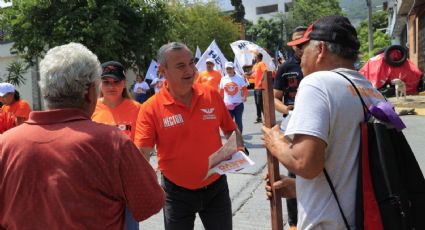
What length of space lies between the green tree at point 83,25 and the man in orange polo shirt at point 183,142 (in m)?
12.4

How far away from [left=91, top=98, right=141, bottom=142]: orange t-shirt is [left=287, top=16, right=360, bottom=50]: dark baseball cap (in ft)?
7.67

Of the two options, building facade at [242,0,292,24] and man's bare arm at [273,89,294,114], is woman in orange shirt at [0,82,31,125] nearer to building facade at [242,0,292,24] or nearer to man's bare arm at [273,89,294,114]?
man's bare arm at [273,89,294,114]

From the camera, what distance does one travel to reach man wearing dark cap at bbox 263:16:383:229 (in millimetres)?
1947

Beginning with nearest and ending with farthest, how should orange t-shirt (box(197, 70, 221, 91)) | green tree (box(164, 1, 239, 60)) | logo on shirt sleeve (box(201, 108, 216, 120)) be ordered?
logo on shirt sleeve (box(201, 108, 216, 120)) → orange t-shirt (box(197, 70, 221, 91)) → green tree (box(164, 1, 239, 60))

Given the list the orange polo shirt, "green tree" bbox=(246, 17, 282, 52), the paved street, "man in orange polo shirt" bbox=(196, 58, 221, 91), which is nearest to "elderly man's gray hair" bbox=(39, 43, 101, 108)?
the orange polo shirt

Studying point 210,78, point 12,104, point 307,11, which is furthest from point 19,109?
point 307,11

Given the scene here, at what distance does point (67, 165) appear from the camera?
1.90 meters

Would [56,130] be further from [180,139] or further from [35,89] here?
[35,89]

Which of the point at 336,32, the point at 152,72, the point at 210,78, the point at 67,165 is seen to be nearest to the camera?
the point at 67,165

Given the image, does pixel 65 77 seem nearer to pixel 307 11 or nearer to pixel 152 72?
pixel 152 72

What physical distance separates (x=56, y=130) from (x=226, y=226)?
6.01 feet

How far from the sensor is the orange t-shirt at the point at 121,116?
13.4ft

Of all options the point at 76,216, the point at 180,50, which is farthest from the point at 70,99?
the point at 180,50

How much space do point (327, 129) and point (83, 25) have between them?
14935mm
